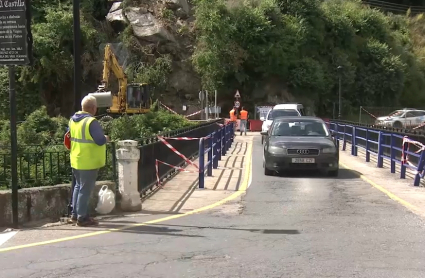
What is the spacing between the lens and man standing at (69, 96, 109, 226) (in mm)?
7626

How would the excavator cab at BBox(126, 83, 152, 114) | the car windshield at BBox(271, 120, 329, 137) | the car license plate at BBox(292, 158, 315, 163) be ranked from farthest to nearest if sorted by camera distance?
1. the excavator cab at BBox(126, 83, 152, 114)
2. the car windshield at BBox(271, 120, 329, 137)
3. the car license plate at BBox(292, 158, 315, 163)

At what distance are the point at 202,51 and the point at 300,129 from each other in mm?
32066

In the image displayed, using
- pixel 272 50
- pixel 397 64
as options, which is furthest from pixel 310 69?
pixel 397 64

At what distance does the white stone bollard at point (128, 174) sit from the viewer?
9070 mm

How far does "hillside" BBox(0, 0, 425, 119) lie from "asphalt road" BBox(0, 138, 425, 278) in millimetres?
36314

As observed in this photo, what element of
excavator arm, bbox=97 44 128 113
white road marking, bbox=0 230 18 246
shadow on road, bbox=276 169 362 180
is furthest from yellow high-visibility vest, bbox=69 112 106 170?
excavator arm, bbox=97 44 128 113

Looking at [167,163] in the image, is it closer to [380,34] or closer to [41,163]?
[41,163]

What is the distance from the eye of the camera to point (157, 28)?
153ft

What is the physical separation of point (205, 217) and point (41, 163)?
10.6 feet

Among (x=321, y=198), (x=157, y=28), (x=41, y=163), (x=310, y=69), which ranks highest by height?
(x=157, y=28)

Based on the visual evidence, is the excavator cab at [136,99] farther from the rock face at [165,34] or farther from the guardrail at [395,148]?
the guardrail at [395,148]

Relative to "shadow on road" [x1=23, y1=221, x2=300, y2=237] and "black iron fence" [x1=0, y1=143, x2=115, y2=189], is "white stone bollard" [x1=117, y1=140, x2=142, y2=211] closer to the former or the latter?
"black iron fence" [x1=0, y1=143, x2=115, y2=189]

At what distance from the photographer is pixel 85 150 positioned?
770 cm

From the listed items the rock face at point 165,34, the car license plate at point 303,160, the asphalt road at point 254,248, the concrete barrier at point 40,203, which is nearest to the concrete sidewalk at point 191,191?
the asphalt road at point 254,248
